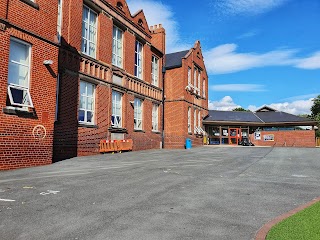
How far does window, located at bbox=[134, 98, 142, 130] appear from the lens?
23.0 m

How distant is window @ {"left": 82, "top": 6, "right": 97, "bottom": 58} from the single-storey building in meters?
22.1

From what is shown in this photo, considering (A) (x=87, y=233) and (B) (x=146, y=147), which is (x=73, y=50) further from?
(A) (x=87, y=233)

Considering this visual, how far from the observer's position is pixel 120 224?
4.69 metres

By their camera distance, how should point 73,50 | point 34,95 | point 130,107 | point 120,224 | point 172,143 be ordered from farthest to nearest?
point 172,143 → point 130,107 → point 73,50 → point 34,95 → point 120,224

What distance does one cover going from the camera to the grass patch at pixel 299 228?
4.00 m

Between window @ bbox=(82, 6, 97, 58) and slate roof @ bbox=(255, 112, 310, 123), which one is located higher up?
window @ bbox=(82, 6, 97, 58)

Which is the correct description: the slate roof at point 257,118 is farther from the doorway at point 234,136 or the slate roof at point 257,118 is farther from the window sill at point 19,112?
the window sill at point 19,112

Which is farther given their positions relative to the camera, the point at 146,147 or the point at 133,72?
the point at 146,147

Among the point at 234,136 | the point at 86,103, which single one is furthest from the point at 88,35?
the point at 234,136

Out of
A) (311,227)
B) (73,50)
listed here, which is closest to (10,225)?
(311,227)

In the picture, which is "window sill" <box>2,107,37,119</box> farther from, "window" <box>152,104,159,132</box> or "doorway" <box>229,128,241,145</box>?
"doorway" <box>229,128,241,145</box>

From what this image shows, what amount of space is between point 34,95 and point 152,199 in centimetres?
755

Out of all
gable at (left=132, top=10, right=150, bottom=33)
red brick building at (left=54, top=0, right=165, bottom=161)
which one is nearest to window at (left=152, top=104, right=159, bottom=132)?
red brick building at (left=54, top=0, right=165, bottom=161)

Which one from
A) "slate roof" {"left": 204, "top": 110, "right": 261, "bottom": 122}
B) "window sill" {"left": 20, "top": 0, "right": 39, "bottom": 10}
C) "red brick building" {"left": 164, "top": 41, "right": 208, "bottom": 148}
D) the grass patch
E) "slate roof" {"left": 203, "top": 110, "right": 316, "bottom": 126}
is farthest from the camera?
"slate roof" {"left": 204, "top": 110, "right": 261, "bottom": 122}
